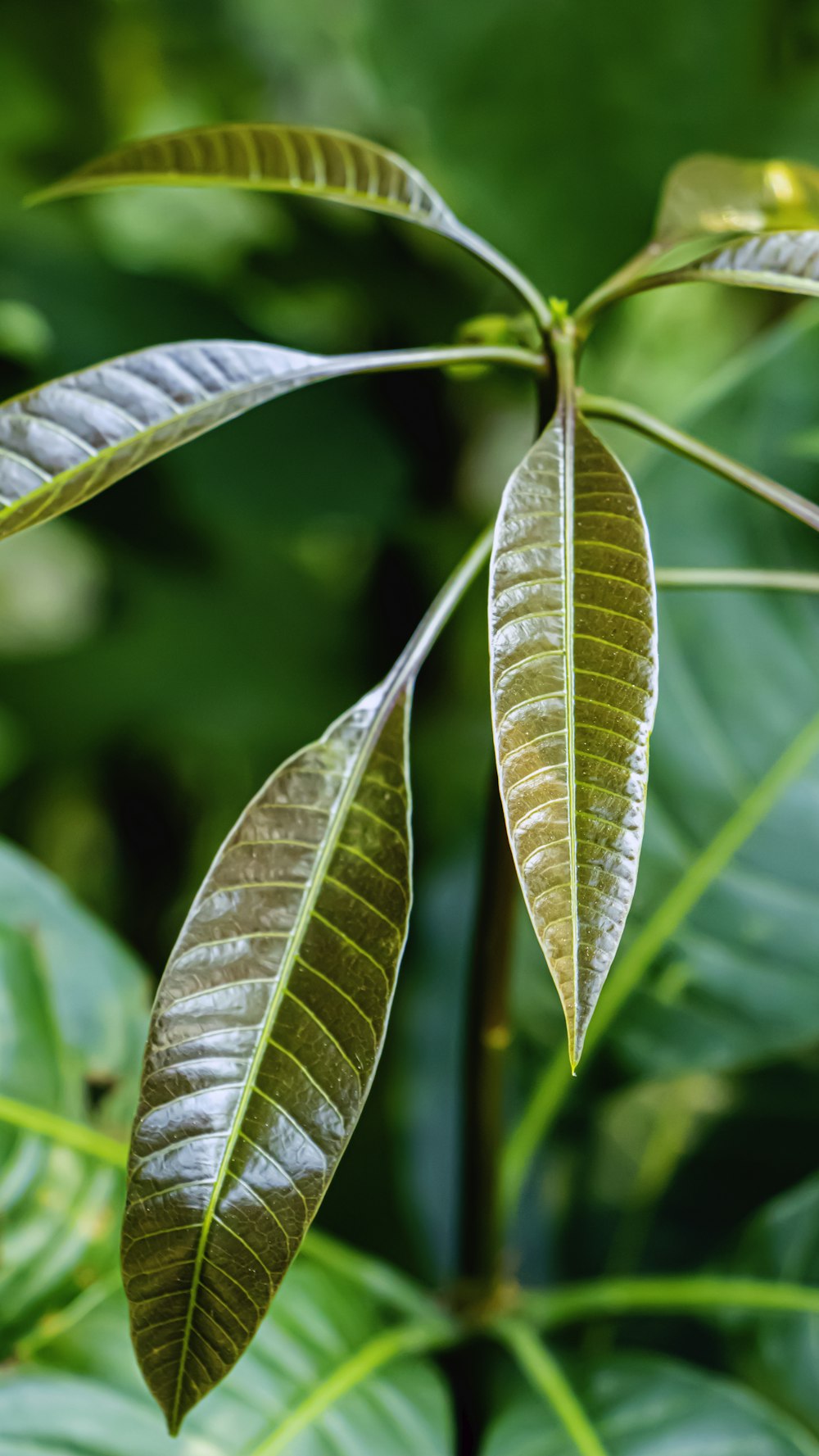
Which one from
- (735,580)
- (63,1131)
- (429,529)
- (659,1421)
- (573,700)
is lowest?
(659,1421)

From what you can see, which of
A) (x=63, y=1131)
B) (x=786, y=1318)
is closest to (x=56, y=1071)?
(x=63, y=1131)

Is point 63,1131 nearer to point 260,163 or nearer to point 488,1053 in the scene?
point 488,1053

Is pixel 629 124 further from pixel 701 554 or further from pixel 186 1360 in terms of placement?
pixel 186 1360

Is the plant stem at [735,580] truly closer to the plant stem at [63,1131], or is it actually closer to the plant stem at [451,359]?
the plant stem at [451,359]

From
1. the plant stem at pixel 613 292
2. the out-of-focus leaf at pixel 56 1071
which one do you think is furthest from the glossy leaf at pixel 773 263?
the out-of-focus leaf at pixel 56 1071

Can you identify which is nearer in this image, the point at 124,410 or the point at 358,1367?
the point at 124,410

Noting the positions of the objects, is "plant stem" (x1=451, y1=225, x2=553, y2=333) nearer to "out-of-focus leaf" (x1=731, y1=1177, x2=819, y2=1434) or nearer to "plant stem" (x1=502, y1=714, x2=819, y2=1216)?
"plant stem" (x1=502, y1=714, x2=819, y2=1216)
